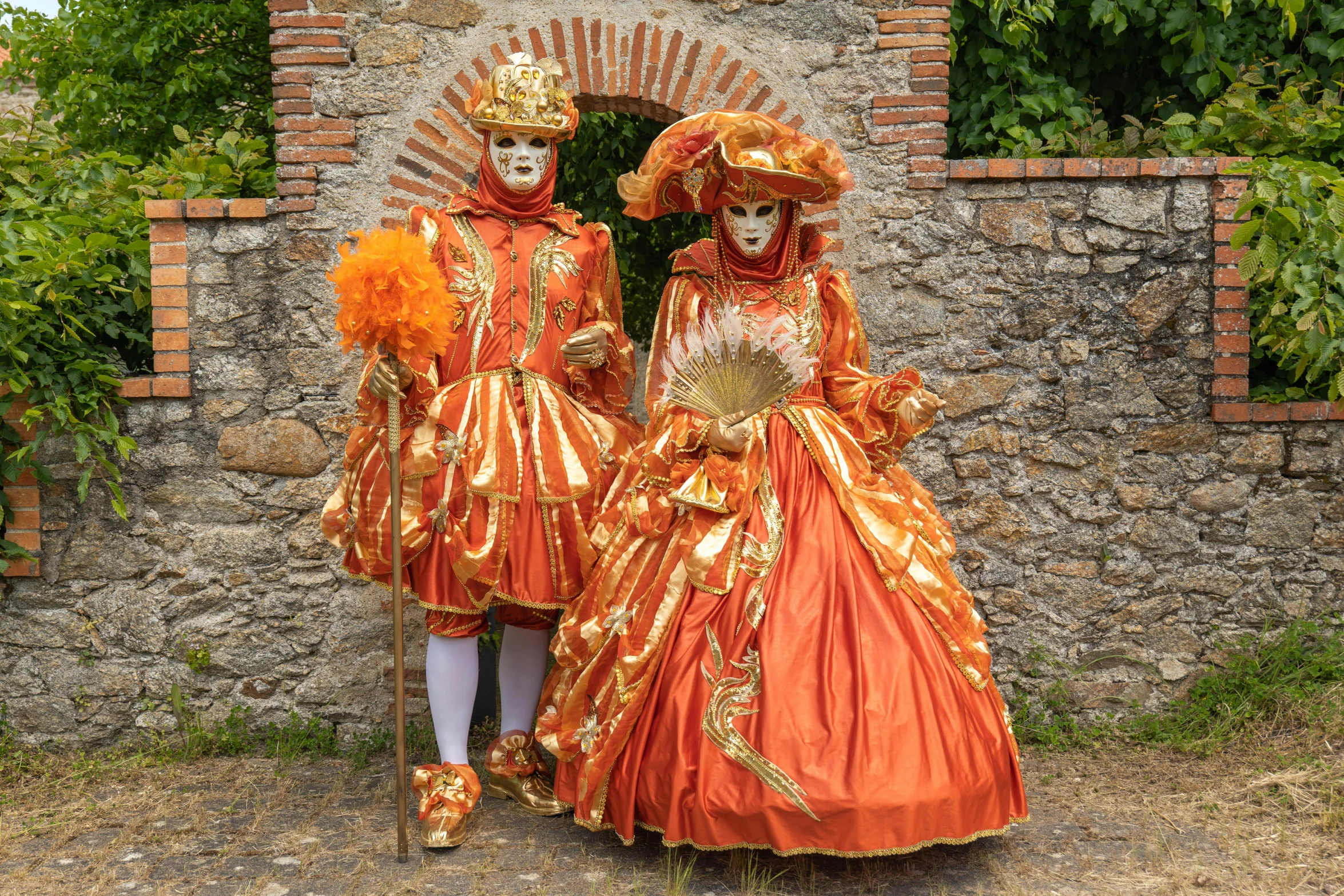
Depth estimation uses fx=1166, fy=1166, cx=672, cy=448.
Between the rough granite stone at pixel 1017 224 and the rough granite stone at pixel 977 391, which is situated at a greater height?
the rough granite stone at pixel 1017 224

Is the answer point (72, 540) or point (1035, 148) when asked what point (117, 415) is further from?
point (1035, 148)

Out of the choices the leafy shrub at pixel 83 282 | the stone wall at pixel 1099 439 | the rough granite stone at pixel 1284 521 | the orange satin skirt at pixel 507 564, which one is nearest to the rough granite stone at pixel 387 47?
the leafy shrub at pixel 83 282

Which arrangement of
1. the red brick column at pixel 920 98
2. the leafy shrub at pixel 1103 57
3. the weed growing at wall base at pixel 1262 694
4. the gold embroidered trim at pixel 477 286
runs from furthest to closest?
the leafy shrub at pixel 1103 57 < the red brick column at pixel 920 98 < the weed growing at wall base at pixel 1262 694 < the gold embroidered trim at pixel 477 286

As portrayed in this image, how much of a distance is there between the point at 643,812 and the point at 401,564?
0.97m

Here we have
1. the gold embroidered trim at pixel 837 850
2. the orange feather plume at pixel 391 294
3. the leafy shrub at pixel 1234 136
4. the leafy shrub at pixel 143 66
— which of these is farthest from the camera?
the leafy shrub at pixel 143 66

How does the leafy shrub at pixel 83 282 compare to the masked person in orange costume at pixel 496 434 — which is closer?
the masked person in orange costume at pixel 496 434

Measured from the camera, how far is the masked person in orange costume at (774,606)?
2.92 metres

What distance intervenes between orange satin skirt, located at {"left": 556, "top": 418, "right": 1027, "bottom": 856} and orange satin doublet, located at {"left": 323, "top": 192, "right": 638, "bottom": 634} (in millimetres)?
536

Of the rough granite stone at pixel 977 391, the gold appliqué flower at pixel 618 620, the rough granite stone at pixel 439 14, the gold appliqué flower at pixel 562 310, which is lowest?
the gold appliqué flower at pixel 618 620

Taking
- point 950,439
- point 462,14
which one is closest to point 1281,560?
point 950,439

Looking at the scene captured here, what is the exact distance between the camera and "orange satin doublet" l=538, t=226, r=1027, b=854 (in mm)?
2908

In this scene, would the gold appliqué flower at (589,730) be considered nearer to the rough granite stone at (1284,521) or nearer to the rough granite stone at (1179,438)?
the rough granite stone at (1179,438)

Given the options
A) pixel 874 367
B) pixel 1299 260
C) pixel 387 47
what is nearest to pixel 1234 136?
pixel 1299 260

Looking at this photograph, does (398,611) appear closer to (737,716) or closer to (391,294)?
(391,294)
